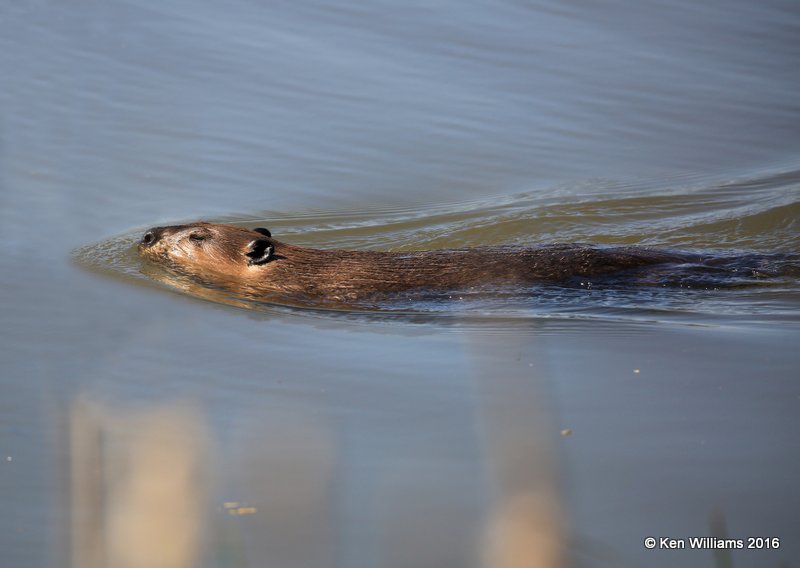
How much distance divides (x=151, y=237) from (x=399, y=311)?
64.0 inches

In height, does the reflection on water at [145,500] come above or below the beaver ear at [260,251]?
below

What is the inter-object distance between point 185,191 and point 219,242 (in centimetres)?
135

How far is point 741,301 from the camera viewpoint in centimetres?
582

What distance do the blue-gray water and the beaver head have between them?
0.60 ft

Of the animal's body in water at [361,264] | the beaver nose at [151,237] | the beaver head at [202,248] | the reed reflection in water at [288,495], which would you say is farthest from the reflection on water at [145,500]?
the beaver nose at [151,237]

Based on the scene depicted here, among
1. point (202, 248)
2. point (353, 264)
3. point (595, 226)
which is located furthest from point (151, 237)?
point (595, 226)

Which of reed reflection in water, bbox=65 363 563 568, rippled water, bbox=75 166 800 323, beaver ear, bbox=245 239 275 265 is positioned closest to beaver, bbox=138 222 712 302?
beaver ear, bbox=245 239 275 265

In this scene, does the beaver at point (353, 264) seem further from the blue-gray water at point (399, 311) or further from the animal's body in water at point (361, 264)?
the blue-gray water at point (399, 311)

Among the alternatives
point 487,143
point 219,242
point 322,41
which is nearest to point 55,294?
point 219,242

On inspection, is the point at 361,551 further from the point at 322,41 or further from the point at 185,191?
the point at 322,41

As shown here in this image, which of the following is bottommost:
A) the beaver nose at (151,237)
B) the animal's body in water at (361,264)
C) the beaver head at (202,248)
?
the animal's body in water at (361,264)

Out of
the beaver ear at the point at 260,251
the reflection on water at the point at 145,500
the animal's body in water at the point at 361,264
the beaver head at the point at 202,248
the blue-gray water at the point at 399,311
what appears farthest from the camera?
the beaver head at the point at 202,248

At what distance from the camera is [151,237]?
6.48m

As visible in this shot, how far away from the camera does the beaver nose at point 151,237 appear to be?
648cm
